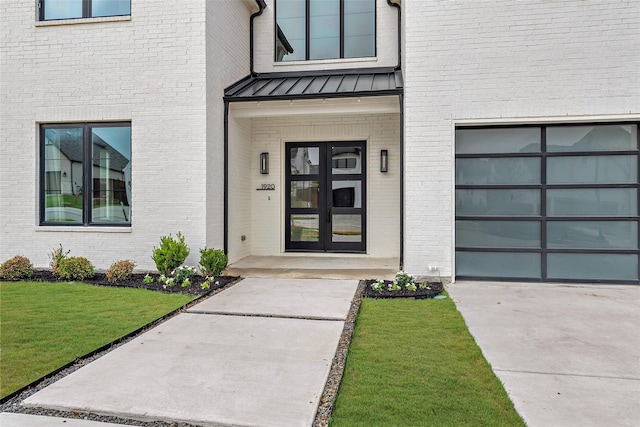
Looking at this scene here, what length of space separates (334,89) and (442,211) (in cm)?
314

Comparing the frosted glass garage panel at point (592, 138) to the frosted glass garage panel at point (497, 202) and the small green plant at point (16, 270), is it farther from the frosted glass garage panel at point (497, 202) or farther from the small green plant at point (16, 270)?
the small green plant at point (16, 270)

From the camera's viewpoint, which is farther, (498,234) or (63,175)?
(63,175)

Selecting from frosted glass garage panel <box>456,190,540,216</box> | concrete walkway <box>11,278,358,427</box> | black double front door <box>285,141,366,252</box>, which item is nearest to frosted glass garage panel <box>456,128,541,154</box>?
frosted glass garage panel <box>456,190,540,216</box>

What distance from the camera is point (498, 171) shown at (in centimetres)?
657

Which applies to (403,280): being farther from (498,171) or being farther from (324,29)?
(324,29)

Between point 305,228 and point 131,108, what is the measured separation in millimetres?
4471

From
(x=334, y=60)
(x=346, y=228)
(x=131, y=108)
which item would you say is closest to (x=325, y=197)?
(x=346, y=228)

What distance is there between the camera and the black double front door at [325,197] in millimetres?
9328

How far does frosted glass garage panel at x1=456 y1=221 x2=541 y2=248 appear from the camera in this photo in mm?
6484

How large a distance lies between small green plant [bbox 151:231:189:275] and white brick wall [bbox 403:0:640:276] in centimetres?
376

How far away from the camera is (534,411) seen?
2619 mm

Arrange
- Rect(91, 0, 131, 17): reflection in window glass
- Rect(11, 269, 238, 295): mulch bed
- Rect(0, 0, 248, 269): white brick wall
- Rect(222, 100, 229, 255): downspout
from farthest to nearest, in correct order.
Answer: Rect(222, 100, 229, 255): downspout, Rect(91, 0, 131, 17): reflection in window glass, Rect(0, 0, 248, 269): white brick wall, Rect(11, 269, 238, 295): mulch bed

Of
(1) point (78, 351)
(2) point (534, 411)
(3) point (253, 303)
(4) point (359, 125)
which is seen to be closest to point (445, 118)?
(4) point (359, 125)

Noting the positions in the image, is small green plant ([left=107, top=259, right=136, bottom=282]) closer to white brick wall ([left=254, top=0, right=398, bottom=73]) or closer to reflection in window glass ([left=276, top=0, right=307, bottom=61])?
white brick wall ([left=254, top=0, right=398, bottom=73])
